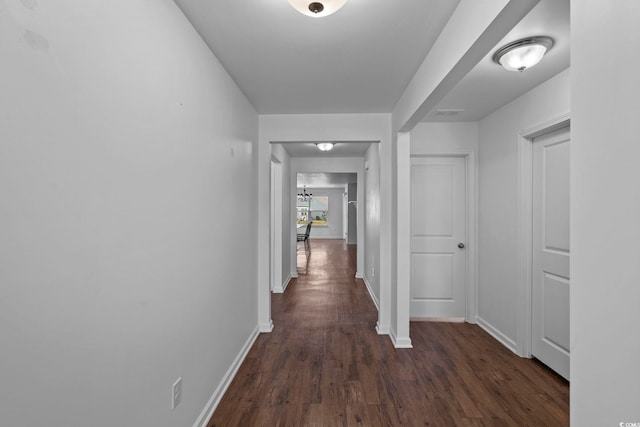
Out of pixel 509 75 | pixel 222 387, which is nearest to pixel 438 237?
pixel 509 75

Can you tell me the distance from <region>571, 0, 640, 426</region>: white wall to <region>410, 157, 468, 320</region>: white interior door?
2.97m

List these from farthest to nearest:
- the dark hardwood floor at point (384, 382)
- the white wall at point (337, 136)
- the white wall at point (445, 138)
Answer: the white wall at point (445, 138) → the white wall at point (337, 136) → the dark hardwood floor at point (384, 382)

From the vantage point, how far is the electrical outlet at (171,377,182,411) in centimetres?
159

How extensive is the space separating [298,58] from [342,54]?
0.31 m

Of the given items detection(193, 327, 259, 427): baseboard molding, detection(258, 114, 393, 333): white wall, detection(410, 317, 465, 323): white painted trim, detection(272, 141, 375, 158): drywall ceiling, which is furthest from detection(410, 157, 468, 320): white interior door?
detection(193, 327, 259, 427): baseboard molding

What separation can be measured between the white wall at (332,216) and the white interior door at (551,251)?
11.7 metres

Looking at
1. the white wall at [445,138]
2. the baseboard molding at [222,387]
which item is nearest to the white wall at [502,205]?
the white wall at [445,138]

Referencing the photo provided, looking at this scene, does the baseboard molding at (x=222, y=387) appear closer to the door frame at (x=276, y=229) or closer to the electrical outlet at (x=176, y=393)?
the electrical outlet at (x=176, y=393)

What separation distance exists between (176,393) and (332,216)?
12996 millimetres

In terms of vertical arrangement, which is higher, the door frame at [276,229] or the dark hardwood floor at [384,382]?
the door frame at [276,229]

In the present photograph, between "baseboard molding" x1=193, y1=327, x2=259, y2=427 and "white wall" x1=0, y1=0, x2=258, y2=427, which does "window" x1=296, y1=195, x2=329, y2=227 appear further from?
"white wall" x1=0, y1=0, x2=258, y2=427

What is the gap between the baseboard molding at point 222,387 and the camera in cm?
194

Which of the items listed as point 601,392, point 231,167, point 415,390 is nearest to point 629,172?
point 601,392

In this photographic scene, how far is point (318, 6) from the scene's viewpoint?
1459mm
